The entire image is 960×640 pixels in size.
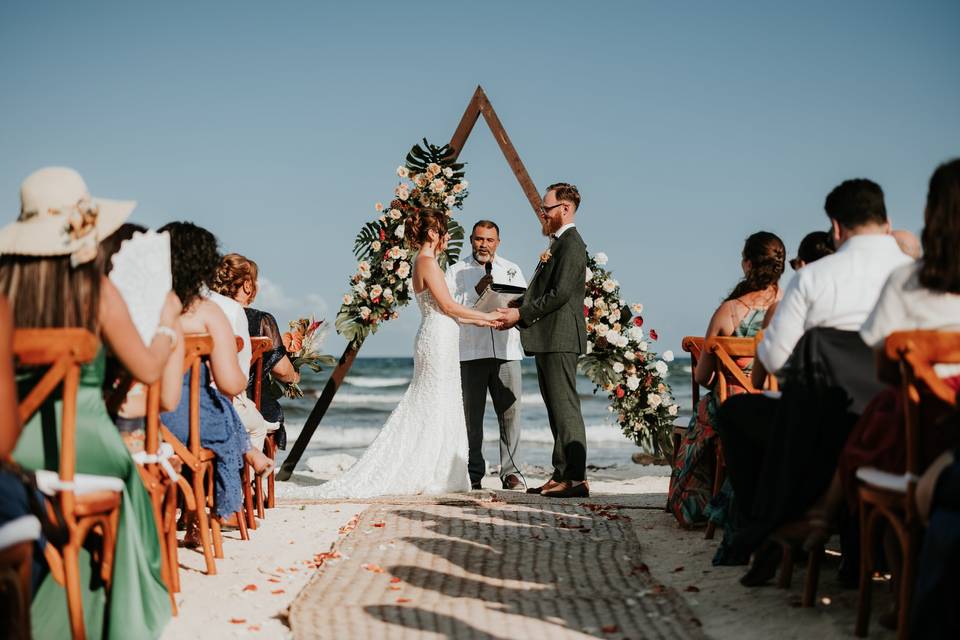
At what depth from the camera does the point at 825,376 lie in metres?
3.67

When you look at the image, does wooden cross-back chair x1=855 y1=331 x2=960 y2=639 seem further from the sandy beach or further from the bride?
the bride

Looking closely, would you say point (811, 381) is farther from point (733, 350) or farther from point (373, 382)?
point (373, 382)

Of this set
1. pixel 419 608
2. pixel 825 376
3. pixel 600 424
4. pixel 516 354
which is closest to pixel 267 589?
pixel 419 608

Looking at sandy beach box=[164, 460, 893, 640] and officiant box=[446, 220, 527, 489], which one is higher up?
officiant box=[446, 220, 527, 489]

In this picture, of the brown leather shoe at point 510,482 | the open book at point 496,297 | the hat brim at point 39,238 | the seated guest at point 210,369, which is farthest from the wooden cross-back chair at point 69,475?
the brown leather shoe at point 510,482

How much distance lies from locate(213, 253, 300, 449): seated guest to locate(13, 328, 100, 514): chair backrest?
320 cm

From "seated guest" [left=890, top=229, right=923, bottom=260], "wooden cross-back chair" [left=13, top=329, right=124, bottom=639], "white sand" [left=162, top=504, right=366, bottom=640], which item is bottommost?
"white sand" [left=162, top=504, right=366, bottom=640]

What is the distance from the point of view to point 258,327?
22.5ft

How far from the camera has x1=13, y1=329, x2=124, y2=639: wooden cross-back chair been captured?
283 cm

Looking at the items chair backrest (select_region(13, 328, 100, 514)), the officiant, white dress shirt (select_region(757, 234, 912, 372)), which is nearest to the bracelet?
chair backrest (select_region(13, 328, 100, 514))

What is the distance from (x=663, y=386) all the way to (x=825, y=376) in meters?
4.85

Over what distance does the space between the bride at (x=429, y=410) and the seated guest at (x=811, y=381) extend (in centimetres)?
348

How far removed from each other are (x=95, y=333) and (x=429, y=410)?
4.79m

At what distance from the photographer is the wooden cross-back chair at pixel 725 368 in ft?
16.9
